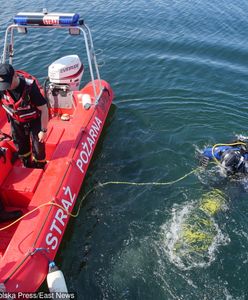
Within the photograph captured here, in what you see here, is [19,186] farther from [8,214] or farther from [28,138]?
[28,138]

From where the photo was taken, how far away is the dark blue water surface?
5.09 m

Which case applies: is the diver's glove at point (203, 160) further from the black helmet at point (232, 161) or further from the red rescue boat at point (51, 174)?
the red rescue boat at point (51, 174)

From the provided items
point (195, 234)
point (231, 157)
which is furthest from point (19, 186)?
point (231, 157)

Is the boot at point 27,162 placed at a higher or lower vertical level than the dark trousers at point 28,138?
lower

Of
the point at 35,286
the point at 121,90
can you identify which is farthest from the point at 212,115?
the point at 35,286

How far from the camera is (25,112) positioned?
17.8 ft

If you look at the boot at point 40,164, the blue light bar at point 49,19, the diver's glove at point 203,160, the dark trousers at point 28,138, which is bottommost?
the diver's glove at point 203,160

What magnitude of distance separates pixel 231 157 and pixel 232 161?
74mm

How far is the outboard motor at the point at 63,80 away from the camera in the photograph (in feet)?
22.6

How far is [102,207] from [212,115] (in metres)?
3.86

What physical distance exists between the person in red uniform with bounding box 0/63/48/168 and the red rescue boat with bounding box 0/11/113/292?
0.96 ft

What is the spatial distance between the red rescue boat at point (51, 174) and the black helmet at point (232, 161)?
2.51 metres

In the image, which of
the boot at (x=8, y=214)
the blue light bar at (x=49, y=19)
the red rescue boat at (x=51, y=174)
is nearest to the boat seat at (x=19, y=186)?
the red rescue boat at (x=51, y=174)

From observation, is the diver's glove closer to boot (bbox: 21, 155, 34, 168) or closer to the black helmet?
the black helmet
